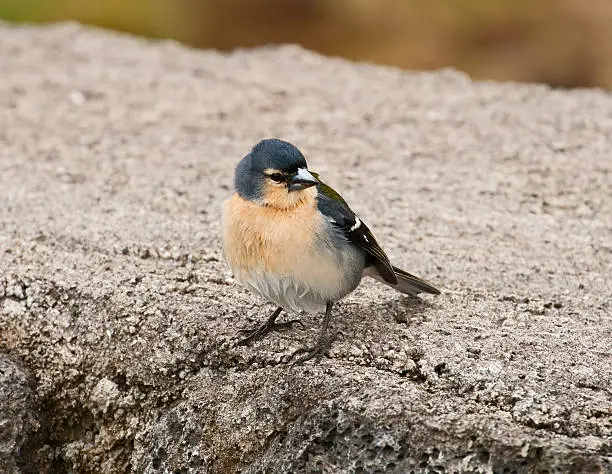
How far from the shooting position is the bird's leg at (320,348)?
3778 millimetres

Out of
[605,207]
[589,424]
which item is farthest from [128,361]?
[605,207]

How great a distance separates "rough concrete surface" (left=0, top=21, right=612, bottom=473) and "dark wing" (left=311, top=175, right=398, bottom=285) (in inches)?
10.1

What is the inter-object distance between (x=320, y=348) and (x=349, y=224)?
442 millimetres

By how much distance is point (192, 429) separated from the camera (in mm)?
3771

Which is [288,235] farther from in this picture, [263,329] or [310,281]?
[263,329]

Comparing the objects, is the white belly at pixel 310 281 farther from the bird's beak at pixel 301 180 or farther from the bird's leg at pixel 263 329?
the bird's beak at pixel 301 180

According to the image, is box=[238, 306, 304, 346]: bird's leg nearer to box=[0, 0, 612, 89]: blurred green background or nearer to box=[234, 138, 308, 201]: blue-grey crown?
box=[234, 138, 308, 201]: blue-grey crown

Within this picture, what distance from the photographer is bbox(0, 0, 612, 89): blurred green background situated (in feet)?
30.4

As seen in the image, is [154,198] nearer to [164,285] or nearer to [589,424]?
[164,285]

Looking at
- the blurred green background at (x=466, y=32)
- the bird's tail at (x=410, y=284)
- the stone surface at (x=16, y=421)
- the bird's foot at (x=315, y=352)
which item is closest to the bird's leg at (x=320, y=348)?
the bird's foot at (x=315, y=352)

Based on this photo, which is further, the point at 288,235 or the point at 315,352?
the point at 315,352

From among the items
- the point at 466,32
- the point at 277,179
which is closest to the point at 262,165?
the point at 277,179

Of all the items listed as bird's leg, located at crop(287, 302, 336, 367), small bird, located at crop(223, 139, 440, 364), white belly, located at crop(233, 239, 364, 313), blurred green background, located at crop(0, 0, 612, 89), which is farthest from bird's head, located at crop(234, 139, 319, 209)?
blurred green background, located at crop(0, 0, 612, 89)

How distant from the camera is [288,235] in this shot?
3697 mm
